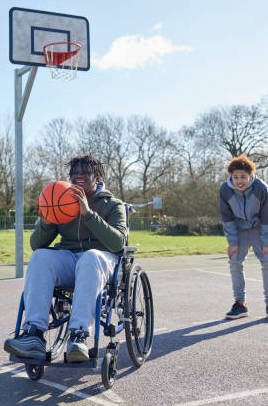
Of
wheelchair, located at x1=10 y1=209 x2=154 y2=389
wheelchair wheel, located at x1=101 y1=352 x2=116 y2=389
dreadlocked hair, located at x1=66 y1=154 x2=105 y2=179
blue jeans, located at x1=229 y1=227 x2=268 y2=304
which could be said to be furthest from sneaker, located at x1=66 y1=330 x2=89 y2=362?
blue jeans, located at x1=229 y1=227 x2=268 y2=304

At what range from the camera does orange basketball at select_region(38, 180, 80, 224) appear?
3.75 m

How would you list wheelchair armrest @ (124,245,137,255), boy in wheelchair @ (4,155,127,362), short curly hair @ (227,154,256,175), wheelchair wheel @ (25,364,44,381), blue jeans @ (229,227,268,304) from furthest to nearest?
blue jeans @ (229,227,268,304)
short curly hair @ (227,154,256,175)
wheelchair armrest @ (124,245,137,255)
wheelchair wheel @ (25,364,44,381)
boy in wheelchair @ (4,155,127,362)

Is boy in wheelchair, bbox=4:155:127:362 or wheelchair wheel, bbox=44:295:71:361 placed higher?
boy in wheelchair, bbox=4:155:127:362

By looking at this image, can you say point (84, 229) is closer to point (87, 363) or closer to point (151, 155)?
point (87, 363)

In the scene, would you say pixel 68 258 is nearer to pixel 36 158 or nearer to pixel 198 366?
pixel 198 366

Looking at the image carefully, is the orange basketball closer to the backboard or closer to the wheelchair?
the wheelchair

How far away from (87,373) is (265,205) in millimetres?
2763

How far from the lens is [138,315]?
13.6ft

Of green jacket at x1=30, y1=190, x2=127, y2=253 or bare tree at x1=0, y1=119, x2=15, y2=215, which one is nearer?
green jacket at x1=30, y1=190, x2=127, y2=253

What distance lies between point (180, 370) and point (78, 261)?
1.16m

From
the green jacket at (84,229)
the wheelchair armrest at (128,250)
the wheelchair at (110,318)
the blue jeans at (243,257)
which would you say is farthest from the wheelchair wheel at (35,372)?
the blue jeans at (243,257)

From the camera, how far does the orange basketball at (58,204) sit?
3.75 m

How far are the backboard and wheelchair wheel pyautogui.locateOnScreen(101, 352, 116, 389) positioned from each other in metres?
7.02

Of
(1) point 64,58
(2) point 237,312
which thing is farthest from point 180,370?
(1) point 64,58
